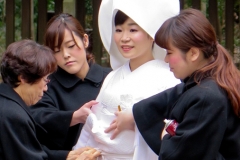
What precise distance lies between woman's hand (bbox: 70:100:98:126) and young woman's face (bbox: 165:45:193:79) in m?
A: 0.68

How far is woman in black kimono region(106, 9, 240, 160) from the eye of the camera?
8.62 feet

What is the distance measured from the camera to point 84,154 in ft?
10.8

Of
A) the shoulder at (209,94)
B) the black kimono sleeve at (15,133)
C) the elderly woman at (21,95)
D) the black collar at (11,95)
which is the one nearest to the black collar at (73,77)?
the elderly woman at (21,95)

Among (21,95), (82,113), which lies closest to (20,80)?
(21,95)

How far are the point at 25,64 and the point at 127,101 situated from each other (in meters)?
0.56

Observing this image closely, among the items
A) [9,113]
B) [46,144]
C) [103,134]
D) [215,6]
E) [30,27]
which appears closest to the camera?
[9,113]

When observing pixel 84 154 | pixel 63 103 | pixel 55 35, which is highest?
pixel 55 35

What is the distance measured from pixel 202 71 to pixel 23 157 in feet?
3.15

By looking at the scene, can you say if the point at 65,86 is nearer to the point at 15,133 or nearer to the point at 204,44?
the point at 15,133

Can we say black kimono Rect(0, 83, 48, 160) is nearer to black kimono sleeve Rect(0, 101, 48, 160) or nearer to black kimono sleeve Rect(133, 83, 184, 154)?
black kimono sleeve Rect(0, 101, 48, 160)

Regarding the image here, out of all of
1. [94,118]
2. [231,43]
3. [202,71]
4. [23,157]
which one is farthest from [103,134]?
[231,43]

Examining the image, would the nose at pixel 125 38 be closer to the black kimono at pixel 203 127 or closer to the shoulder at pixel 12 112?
the black kimono at pixel 203 127

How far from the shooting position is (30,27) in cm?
494

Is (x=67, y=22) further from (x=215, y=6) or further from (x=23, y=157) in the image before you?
(x=215, y=6)
